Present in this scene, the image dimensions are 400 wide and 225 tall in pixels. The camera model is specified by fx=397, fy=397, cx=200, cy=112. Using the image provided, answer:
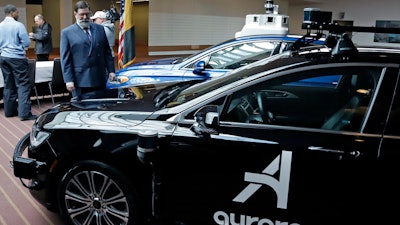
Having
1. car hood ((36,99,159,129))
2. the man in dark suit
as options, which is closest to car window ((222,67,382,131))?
car hood ((36,99,159,129))

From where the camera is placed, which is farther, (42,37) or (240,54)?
(42,37)

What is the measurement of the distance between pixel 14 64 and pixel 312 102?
4378mm

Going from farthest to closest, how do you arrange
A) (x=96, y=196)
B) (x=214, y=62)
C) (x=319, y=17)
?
(x=214, y=62)
(x=96, y=196)
(x=319, y=17)

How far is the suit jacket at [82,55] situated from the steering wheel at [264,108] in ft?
8.31

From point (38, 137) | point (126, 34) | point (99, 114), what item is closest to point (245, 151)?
point (99, 114)

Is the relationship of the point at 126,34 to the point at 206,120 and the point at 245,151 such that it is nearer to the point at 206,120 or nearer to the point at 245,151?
the point at 206,120

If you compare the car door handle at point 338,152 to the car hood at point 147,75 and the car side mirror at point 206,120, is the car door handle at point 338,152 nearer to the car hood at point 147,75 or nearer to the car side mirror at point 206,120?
the car side mirror at point 206,120

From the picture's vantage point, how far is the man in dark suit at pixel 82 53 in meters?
4.30

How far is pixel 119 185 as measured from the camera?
8.20ft

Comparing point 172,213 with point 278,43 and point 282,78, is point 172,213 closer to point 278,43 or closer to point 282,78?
point 282,78

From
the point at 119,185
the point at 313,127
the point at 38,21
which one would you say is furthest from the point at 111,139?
the point at 38,21

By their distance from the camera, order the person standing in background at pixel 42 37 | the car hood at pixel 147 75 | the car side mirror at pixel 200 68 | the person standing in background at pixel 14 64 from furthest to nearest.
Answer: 1. the person standing in background at pixel 42 37
2. the person standing in background at pixel 14 64
3. the car hood at pixel 147 75
4. the car side mirror at pixel 200 68

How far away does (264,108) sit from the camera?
8.00ft

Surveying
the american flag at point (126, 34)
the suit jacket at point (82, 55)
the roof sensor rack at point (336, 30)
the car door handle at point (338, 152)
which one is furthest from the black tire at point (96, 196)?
the american flag at point (126, 34)
